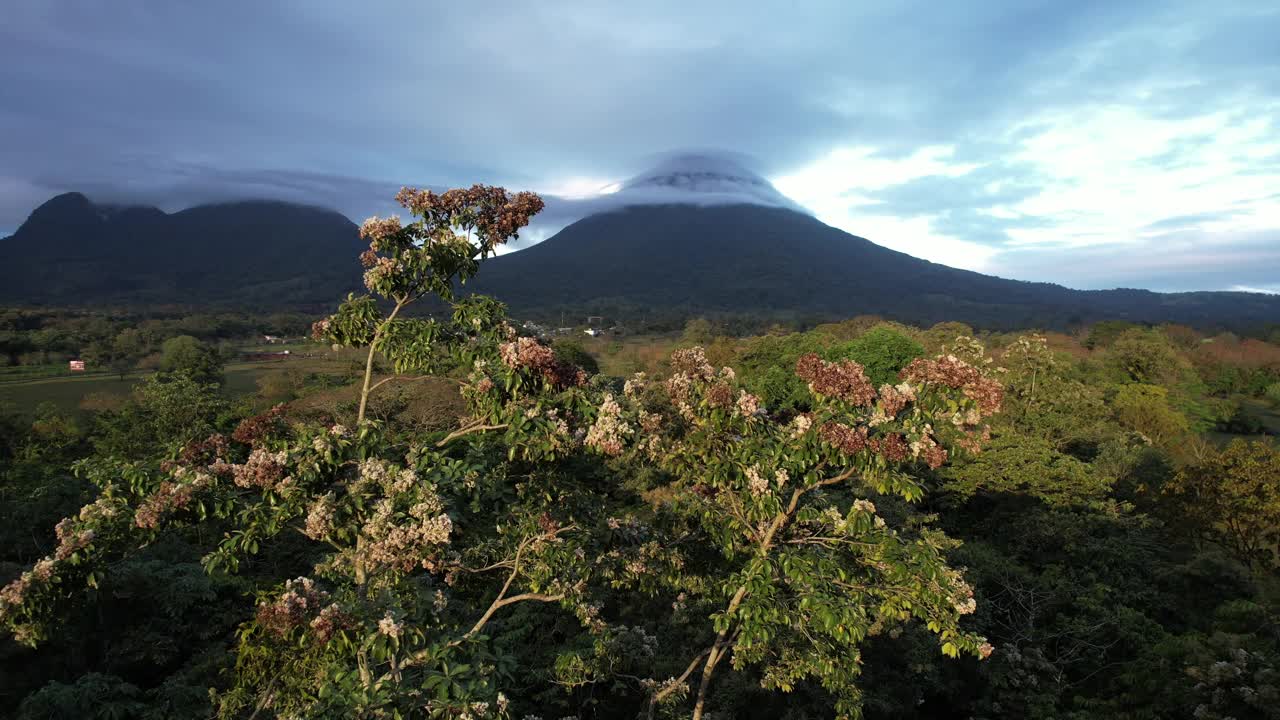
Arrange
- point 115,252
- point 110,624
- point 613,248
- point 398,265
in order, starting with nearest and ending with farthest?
point 398,265 → point 110,624 → point 115,252 → point 613,248

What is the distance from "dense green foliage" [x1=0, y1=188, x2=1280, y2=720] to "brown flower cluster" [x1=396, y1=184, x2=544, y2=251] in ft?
0.07

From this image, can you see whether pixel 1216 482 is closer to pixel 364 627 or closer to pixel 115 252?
pixel 364 627

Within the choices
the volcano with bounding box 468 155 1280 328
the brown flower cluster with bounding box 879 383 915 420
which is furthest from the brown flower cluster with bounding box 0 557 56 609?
the volcano with bounding box 468 155 1280 328

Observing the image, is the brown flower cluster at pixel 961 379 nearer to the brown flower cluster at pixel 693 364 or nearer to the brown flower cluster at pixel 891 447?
the brown flower cluster at pixel 891 447

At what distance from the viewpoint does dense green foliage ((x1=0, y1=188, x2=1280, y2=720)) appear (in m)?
3.30

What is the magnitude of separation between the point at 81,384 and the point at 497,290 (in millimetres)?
95167

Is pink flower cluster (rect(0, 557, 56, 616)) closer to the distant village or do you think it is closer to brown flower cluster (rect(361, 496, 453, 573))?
brown flower cluster (rect(361, 496, 453, 573))

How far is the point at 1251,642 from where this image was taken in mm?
7871

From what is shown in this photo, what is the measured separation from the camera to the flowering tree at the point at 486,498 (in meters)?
3.18

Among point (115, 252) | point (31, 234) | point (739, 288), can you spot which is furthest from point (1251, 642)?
point (31, 234)

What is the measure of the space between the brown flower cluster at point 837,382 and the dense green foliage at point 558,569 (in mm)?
19

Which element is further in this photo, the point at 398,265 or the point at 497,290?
the point at 497,290

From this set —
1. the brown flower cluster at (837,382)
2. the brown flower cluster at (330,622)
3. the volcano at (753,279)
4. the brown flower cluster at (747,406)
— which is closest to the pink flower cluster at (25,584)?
the brown flower cluster at (330,622)

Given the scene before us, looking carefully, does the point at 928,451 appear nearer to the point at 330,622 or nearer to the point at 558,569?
the point at 558,569
